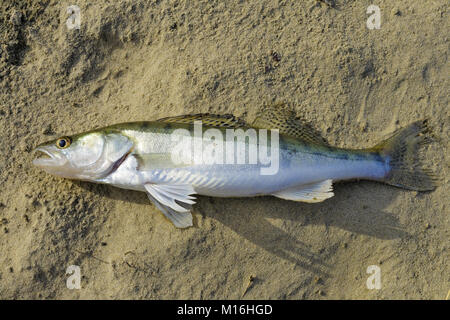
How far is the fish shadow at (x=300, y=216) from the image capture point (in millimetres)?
4090

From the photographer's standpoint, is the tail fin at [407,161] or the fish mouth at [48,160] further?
the tail fin at [407,161]

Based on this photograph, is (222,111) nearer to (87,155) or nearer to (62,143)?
(87,155)

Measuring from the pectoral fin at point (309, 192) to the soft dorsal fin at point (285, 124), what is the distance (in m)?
0.52

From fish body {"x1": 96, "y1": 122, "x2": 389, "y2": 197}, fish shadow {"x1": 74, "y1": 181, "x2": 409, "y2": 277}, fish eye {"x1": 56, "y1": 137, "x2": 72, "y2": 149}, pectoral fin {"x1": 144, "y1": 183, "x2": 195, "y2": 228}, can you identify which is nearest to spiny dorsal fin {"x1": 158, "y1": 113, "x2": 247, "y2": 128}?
fish body {"x1": 96, "y1": 122, "x2": 389, "y2": 197}

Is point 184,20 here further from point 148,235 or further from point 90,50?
point 148,235

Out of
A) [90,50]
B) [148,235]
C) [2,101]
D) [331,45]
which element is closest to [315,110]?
[331,45]

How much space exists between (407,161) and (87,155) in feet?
11.7

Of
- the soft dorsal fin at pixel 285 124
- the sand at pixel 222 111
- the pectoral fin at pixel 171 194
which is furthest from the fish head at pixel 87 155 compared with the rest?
the soft dorsal fin at pixel 285 124

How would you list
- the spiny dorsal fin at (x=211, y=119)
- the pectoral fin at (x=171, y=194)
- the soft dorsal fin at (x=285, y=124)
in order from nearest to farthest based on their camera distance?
the pectoral fin at (x=171, y=194) → the spiny dorsal fin at (x=211, y=119) → the soft dorsal fin at (x=285, y=124)

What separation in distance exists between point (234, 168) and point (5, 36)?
125 inches

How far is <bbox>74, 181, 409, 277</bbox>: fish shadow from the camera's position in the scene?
4.09 metres

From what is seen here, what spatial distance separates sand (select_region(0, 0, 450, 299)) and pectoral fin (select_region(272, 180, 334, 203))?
0.78 feet

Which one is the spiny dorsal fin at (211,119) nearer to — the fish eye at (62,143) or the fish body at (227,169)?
the fish body at (227,169)

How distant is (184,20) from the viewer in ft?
14.6
